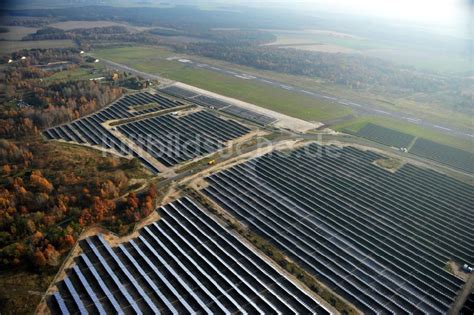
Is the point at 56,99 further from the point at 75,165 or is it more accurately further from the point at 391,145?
the point at 391,145

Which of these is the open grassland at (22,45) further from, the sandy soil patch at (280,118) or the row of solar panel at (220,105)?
the sandy soil patch at (280,118)

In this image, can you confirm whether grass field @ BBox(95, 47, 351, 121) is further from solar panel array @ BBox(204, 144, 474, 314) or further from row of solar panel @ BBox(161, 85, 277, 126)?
solar panel array @ BBox(204, 144, 474, 314)

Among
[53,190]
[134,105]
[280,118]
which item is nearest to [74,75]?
[134,105]

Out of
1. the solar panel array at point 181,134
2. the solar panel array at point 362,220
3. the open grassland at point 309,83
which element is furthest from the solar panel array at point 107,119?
the open grassland at point 309,83

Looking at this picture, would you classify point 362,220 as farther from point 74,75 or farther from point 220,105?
point 74,75

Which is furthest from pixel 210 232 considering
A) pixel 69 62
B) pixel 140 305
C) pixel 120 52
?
pixel 120 52

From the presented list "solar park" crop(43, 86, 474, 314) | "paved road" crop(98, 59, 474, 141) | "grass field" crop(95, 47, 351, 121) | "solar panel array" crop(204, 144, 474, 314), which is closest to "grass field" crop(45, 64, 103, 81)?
"paved road" crop(98, 59, 474, 141)
